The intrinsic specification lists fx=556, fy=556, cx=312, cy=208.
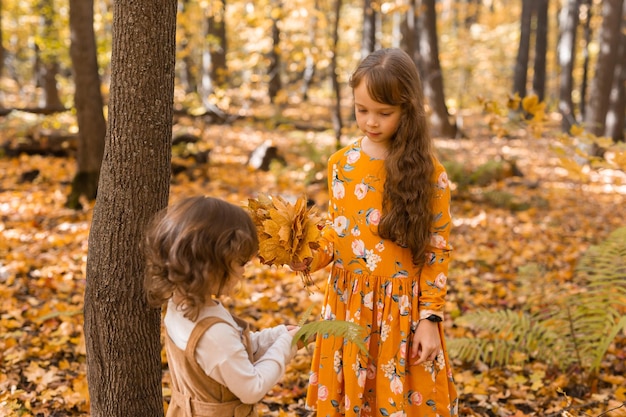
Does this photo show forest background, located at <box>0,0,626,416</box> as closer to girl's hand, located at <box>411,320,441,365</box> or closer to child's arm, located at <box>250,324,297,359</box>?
child's arm, located at <box>250,324,297,359</box>

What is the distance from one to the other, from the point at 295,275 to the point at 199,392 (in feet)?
11.9

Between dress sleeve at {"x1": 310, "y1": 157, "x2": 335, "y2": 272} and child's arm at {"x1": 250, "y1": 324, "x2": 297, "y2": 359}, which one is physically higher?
dress sleeve at {"x1": 310, "y1": 157, "x2": 335, "y2": 272}

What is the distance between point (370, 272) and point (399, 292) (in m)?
0.15

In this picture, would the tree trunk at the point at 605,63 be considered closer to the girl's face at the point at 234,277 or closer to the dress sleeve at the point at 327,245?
the dress sleeve at the point at 327,245

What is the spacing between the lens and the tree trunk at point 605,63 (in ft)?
32.7

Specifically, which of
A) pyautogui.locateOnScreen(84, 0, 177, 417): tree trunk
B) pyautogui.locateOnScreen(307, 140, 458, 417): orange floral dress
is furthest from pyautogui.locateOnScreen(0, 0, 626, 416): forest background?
pyautogui.locateOnScreen(307, 140, 458, 417): orange floral dress

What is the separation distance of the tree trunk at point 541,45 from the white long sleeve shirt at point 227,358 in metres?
16.3

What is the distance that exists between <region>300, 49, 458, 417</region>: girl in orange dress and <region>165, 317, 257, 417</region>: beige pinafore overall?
1.99 feet

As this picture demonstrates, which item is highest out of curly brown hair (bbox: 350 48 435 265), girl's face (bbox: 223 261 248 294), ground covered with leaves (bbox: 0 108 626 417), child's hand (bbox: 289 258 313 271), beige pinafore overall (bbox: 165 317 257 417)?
curly brown hair (bbox: 350 48 435 265)

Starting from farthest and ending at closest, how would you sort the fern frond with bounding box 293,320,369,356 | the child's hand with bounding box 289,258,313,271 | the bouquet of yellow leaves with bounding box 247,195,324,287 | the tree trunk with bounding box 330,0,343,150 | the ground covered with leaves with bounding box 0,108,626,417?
1. the tree trunk with bounding box 330,0,343,150
2. the ground covered with leaves with bounding box 0,108,626,417
3. the child's hand with bounding box 289,258,313,271
4. the bouquet of yellow leaves with bounding box 247,195,324,287
5. the fern frond with bounding box 293,320,369,356

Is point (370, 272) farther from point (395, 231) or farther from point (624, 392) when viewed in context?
point (624, 392)

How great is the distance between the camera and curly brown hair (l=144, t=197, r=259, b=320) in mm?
1682


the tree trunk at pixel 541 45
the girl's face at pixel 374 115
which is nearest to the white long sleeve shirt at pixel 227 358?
the girl's face at pixel 374 115

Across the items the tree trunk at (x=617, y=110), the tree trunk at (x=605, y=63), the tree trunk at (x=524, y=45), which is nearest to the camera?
the tree trunk at (x=605, y=63)
